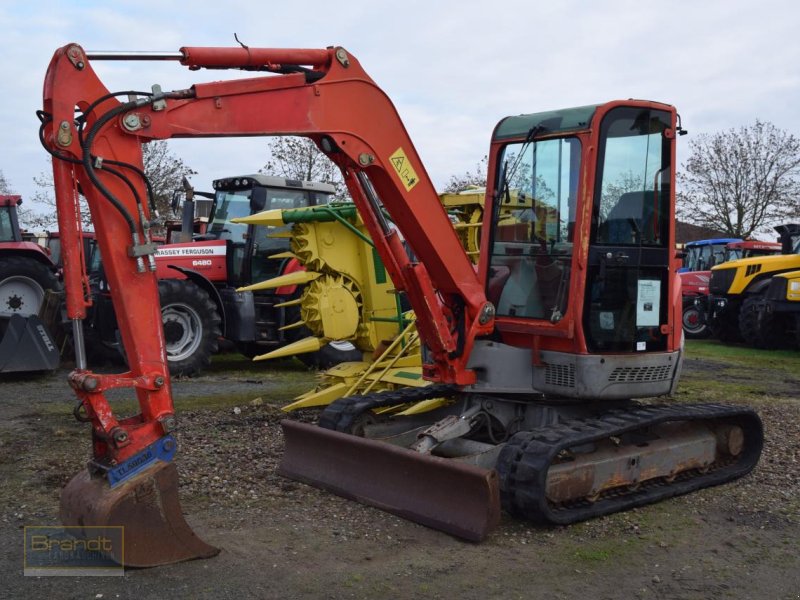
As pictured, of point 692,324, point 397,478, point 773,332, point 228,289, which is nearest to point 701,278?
point 692,324

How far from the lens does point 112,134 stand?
184 inches

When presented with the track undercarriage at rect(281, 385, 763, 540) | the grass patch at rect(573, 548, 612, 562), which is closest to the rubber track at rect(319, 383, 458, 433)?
A: the track undercarriage at rect(281, 385, 763, 540)

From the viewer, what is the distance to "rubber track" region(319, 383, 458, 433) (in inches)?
260

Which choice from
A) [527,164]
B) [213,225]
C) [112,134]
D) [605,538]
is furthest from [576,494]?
[213,225]

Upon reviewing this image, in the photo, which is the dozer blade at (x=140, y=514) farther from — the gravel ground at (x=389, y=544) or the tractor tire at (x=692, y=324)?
the tractor tire at (x=692, y=324)

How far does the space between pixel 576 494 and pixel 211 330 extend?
7.33 meters

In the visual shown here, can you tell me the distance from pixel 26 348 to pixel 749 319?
13.3 m

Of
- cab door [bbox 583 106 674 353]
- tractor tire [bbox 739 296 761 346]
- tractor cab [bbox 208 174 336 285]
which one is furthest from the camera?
tractor tire [bbox 739 296 761 346]

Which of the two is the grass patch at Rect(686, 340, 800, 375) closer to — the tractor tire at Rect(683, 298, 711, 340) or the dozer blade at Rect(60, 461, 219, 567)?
the tractor tire at Rect(683, 298, 711, 340)

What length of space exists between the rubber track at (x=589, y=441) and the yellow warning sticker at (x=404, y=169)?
183 centimetres

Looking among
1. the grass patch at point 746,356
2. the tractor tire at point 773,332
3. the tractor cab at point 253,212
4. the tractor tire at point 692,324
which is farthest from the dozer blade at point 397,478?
the tractor tire at point 692,324

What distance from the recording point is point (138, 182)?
4777 mm

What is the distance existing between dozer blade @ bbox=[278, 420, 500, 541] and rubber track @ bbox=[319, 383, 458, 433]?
30 centimetres

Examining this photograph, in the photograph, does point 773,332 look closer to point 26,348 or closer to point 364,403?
point 364,403
